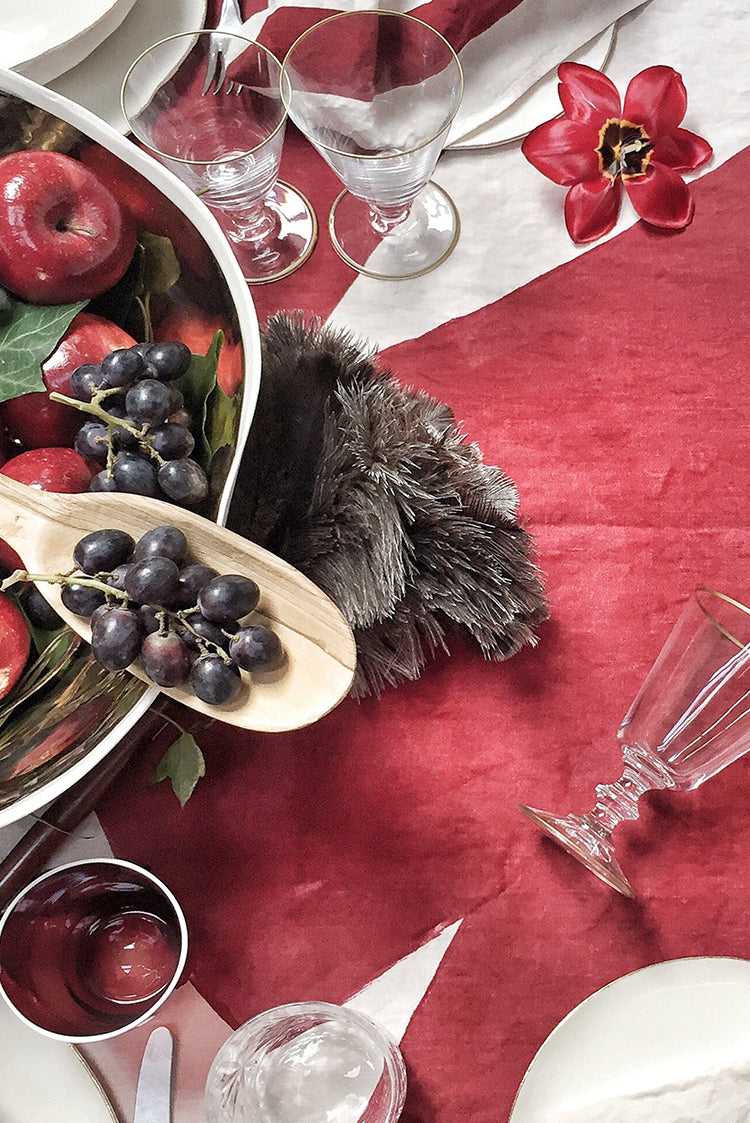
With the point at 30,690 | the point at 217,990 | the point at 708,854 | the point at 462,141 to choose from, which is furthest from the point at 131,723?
the point at 462,141

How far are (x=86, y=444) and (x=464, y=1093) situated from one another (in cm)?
39

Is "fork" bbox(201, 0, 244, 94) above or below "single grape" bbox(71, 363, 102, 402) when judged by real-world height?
above

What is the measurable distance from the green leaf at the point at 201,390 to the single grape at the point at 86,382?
0.15 feet

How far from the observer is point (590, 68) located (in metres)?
0.70

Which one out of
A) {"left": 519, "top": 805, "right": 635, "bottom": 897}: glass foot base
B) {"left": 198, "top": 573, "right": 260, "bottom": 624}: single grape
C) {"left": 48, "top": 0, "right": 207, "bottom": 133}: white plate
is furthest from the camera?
{"left": 48, "top": 0, "right": 207, "bottom": 133}: white plate

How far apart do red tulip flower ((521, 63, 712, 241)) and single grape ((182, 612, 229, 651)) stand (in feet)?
1.28

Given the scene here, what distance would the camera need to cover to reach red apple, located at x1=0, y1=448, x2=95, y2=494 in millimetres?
524

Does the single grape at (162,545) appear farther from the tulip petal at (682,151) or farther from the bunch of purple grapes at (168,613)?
the tulip petal at (682,151)

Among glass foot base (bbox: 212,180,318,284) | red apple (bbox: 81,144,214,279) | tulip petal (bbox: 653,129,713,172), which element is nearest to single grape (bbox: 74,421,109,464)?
red apple (bbox: 81,144,214,279)

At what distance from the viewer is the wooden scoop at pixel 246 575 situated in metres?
0.47

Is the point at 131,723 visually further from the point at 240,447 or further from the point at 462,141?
the point at 462,141

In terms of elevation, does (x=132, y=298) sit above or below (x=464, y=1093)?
above

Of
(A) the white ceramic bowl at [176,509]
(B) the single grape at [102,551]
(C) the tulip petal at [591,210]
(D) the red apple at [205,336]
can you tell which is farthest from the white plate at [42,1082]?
(C) the tulip petal at [591,210]

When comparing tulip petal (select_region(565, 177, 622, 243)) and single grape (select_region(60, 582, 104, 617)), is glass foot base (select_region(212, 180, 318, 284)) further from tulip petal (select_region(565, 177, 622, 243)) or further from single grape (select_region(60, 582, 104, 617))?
single grape (select_region(60, 582, 104, 617))
